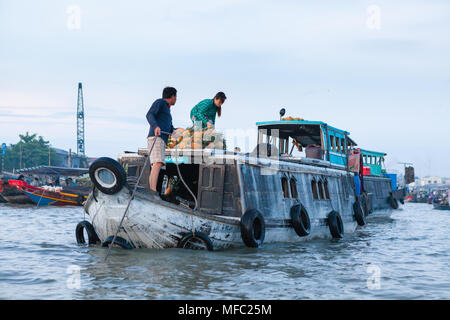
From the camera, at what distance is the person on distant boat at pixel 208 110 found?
10.1 m

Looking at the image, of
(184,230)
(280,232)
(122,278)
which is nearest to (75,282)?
(122,278)

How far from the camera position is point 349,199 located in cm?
1627

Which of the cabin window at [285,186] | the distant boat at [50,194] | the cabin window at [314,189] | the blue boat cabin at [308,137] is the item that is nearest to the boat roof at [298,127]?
the blue boat cabin at [308,137]

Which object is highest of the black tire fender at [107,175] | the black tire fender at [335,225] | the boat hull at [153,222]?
the black tire fender at [107,175]

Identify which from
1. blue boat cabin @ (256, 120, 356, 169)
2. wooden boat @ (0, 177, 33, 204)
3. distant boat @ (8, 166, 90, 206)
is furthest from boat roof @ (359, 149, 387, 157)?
wooden boat @ (0, 177, 33, 204)

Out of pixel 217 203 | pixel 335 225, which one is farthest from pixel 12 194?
pixel 217 203

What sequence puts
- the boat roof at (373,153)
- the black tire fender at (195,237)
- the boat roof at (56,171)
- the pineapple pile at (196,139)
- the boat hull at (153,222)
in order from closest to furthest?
the boat hull at (153,222), the black tire fender at (195,237), the pineapple pile at (196,139), the boat roof at (373,153), the boat roof at (56,171)

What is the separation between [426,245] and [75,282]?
10046 millimetres

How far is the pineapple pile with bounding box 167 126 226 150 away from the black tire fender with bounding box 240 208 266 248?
1.59 meters

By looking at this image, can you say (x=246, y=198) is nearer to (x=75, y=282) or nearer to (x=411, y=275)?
(x=411, y=275)

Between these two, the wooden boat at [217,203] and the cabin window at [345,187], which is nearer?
the wooden boat at [217,203]

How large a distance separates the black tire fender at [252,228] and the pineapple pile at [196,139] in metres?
1.59

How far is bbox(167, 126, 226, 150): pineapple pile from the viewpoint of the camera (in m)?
9.92

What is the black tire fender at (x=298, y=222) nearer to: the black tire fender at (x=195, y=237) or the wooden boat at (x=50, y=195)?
the black tire fender at (x=195, y=237)
